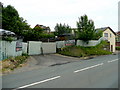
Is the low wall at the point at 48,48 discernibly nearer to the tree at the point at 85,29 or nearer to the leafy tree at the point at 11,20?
the tree at the point at 85,29

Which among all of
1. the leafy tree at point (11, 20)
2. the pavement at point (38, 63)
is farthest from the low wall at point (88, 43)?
the leafy tree at point (11, 20)

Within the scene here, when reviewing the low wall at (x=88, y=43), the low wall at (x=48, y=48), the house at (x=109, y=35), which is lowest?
the low wall at (x=48, y=48)

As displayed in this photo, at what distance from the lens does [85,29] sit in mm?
23656

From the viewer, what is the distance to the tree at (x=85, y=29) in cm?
2339

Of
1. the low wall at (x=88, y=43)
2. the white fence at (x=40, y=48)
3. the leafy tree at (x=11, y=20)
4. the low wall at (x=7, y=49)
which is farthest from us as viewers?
the low wall at (x=88, y=43)

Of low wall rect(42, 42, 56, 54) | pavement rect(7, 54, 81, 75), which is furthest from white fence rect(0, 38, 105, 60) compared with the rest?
pavement rect(7, 54, 81, 75)

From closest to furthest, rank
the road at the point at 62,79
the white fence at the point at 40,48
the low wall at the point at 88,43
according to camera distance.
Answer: the road at the point at 62,79 < the white fence at the point at 40,48 < the low wall at the point at 88,43

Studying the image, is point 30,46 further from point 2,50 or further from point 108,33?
point 108,33

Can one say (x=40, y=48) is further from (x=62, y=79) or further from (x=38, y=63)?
(x=62, y=79)

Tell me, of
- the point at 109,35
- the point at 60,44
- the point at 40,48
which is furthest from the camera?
the point at 109,35

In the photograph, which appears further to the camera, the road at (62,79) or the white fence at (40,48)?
the white fence at (40,48)

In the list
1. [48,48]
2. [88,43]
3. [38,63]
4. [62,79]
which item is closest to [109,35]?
[88,43]

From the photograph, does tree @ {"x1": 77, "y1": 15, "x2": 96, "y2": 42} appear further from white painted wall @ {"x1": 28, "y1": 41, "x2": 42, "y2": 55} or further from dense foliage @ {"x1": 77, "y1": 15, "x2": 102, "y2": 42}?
white painted wall @ {"x1": 28, "y1": 41, "x2": 42, "y2": 55}

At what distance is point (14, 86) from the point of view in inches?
227
